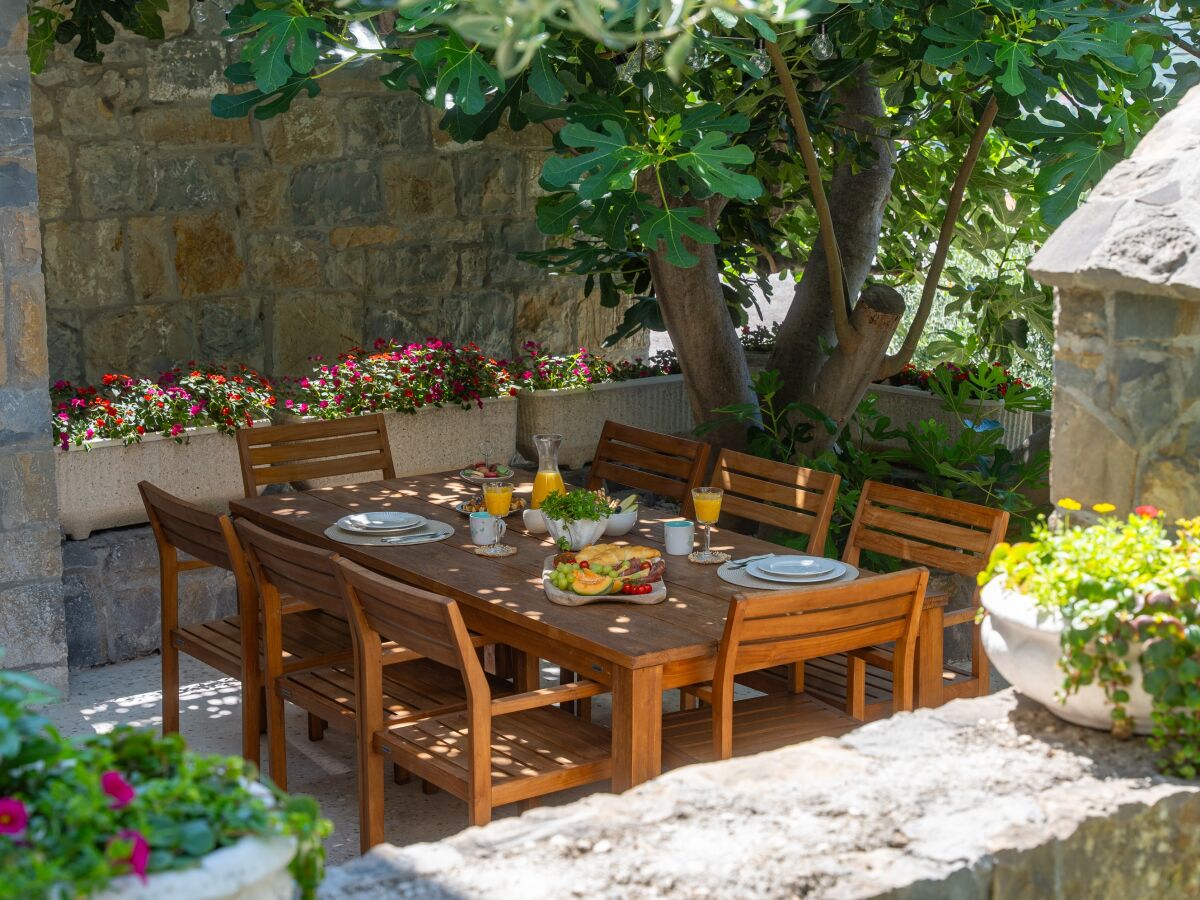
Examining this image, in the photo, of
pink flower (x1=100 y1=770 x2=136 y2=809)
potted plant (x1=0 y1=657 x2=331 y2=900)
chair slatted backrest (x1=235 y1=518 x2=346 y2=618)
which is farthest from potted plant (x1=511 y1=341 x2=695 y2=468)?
pink flower (x1=100 y1=770 x2=136 y2=809)

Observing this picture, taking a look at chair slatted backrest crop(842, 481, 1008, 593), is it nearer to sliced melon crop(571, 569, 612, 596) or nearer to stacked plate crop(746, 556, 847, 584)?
stacked plate crop(746, 556, 847, 584)

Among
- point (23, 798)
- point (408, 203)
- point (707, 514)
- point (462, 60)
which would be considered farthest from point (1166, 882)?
point (408, 203)

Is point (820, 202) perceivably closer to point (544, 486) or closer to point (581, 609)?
point (544, 486)

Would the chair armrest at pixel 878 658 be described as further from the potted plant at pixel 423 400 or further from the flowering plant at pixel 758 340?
the flowering plant at pixel 758 340

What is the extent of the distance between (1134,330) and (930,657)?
1.22m

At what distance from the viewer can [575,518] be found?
11.4 feet

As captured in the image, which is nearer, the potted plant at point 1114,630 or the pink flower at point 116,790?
the pink flower at point 116,790

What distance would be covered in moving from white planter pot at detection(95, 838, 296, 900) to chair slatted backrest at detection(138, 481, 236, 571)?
2.04 m

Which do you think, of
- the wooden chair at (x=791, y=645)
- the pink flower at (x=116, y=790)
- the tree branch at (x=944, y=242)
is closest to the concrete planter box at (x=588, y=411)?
the tree branch at (x=944, y=242)

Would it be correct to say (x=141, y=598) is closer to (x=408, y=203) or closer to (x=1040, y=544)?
(x=408, y=203)

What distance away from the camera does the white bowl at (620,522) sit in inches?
145

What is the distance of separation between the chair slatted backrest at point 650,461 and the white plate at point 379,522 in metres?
0.83

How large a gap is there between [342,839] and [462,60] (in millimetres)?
1778

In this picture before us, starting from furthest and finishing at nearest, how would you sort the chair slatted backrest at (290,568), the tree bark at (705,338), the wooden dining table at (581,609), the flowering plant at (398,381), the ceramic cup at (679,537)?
the flowering plant at (398,381) < the tree bark at (705,338) < the ceramic cup at (679,537) < the chair slatted backrest at (290,568) < the wooden dining table at (581,609)
